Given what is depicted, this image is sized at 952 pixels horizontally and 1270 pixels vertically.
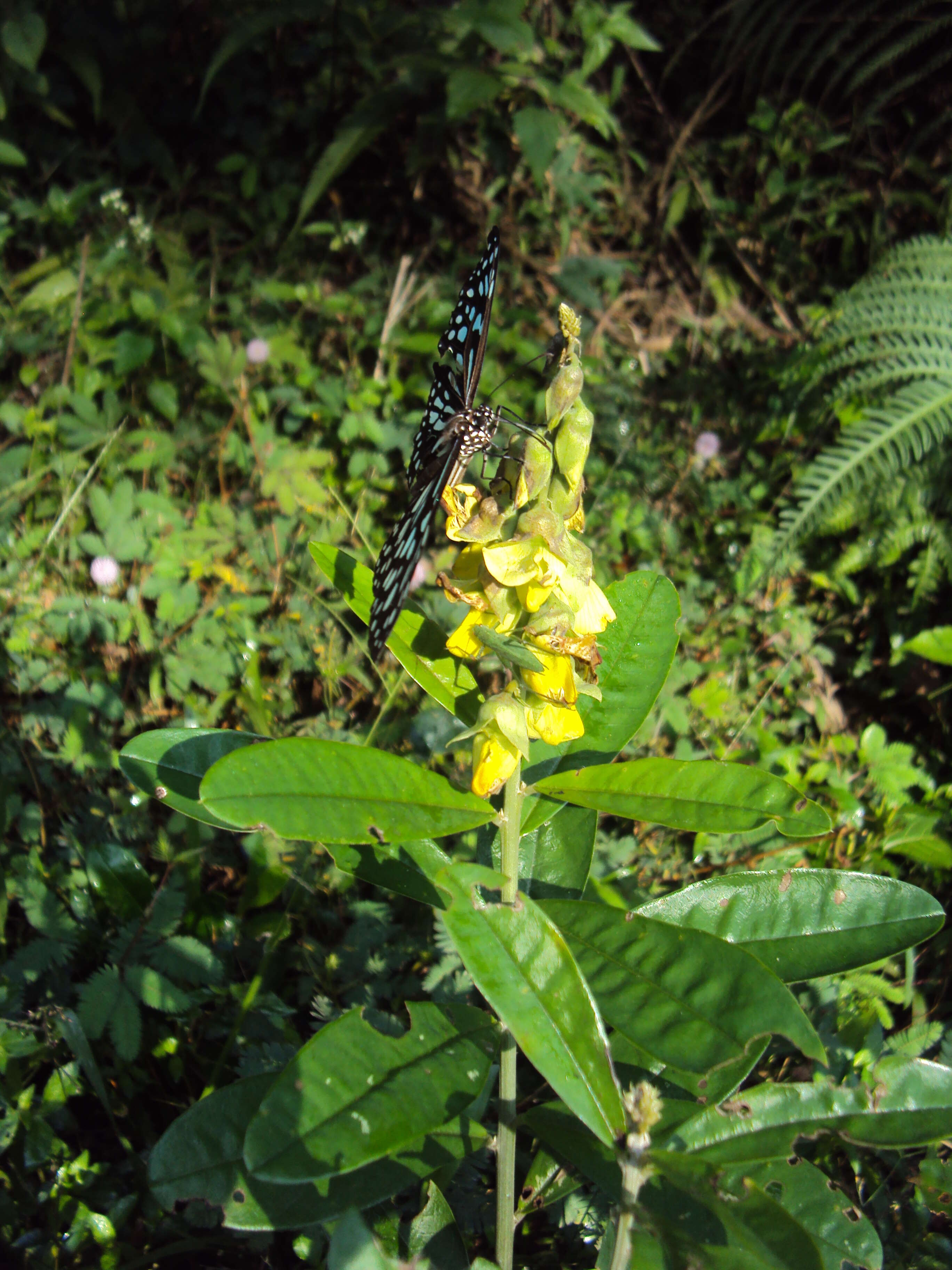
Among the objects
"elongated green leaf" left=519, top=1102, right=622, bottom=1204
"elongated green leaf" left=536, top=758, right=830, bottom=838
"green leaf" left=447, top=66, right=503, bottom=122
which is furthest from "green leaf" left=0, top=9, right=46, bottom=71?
"elongated green leaf" left=519, top=1102, right=622, bottom=1204

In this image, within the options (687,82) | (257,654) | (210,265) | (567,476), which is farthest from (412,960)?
(687,82)

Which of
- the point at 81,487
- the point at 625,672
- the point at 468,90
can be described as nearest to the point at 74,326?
the point at 81,487

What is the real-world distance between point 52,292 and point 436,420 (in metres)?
2.10

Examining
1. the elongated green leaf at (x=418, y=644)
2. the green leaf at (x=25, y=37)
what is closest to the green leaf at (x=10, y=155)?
the green leaf at (x=25, y=37)

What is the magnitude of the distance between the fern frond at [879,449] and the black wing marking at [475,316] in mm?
1623

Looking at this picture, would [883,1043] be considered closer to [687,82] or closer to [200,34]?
[687,82]

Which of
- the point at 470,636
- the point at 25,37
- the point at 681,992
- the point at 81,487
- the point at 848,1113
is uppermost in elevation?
the point at 25,37

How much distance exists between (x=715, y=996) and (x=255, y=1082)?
647 millimetres

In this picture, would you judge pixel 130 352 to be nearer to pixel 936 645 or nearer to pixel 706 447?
pixel 706 447

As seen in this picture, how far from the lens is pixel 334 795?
3.41 ft

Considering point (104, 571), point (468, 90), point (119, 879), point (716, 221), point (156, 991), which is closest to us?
point (156, 991)

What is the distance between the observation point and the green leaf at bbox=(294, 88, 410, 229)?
3541 millimetres

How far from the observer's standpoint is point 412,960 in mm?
1816

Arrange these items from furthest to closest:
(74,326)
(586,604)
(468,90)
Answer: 1. (468,90)
2. (74,326)
3. (586,604)
